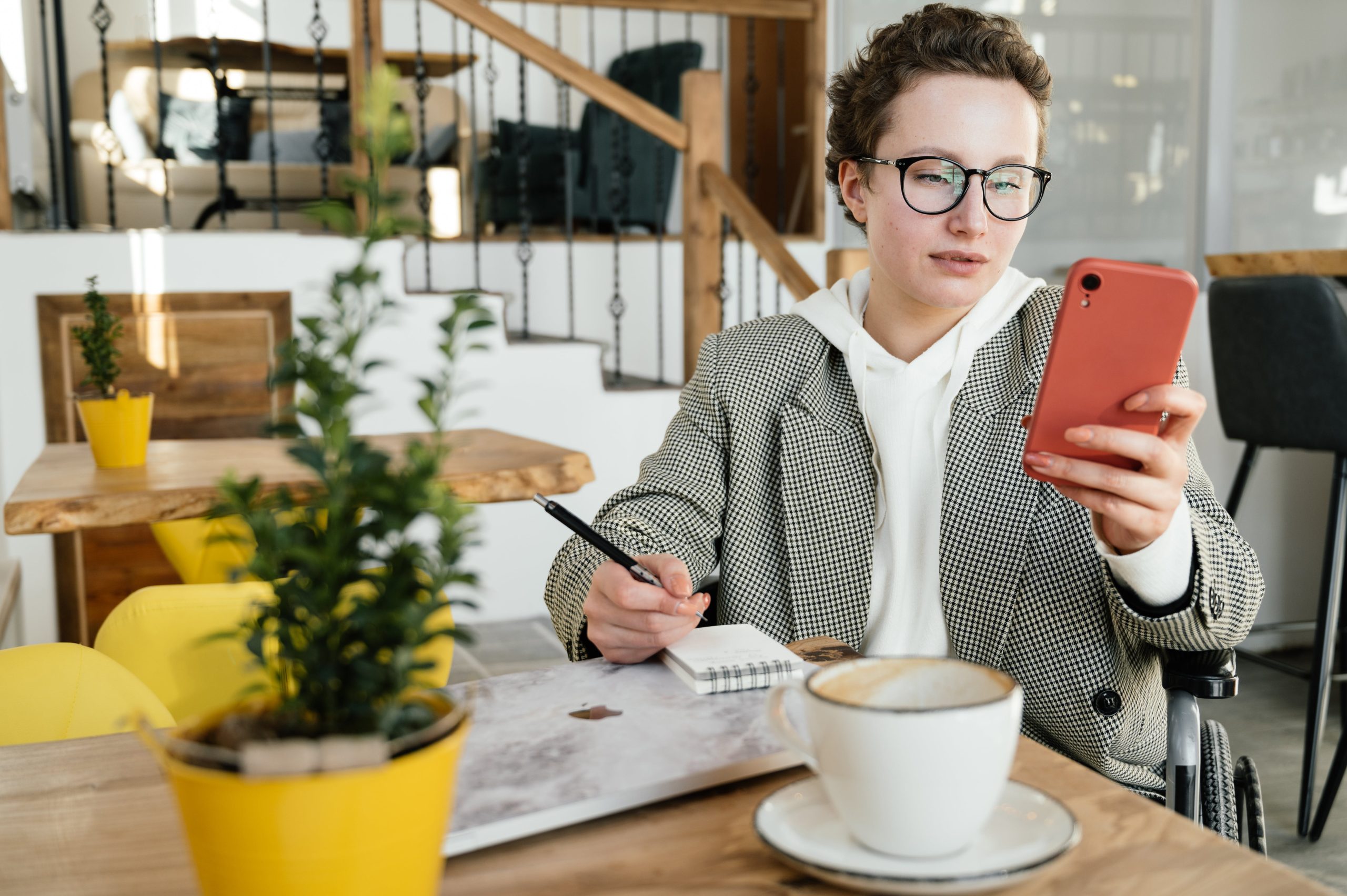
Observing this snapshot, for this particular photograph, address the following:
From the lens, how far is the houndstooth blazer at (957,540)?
101cm

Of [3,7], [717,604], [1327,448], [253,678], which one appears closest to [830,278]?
[1327,448]

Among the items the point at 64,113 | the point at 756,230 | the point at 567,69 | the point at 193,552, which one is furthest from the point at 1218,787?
the point at 64,113

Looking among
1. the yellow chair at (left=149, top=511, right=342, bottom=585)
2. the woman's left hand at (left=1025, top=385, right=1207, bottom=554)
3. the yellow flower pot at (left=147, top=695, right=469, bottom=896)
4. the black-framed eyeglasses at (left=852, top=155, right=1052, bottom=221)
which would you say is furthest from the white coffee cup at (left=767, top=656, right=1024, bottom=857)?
the yellow chair at (left=149, top=511, right=342, bottom=585)

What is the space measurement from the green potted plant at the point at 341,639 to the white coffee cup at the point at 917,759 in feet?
0.54

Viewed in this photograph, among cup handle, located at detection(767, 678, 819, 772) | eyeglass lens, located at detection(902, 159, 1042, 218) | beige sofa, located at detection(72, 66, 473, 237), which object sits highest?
beige sofa, located at detection(72, 66, 473, 237)

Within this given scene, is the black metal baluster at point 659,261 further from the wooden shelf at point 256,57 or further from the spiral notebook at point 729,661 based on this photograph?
the spiral notebook at point 729,661

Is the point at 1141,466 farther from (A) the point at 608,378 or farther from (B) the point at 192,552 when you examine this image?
(A) the point at 608,378

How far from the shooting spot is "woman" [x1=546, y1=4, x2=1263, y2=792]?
104 cm

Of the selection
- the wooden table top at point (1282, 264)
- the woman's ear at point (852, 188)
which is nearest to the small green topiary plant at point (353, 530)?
the woman's ear at point (852, 188)

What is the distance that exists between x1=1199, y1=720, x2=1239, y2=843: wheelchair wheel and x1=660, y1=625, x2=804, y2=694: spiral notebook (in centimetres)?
44

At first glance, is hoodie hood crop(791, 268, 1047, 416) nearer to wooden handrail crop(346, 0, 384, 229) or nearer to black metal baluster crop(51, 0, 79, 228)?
wooden handrail crop(346, 0, 384, 229)

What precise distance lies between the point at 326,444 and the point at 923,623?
82 cm

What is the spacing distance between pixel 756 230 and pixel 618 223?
866mm

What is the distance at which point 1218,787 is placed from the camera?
973 mm
